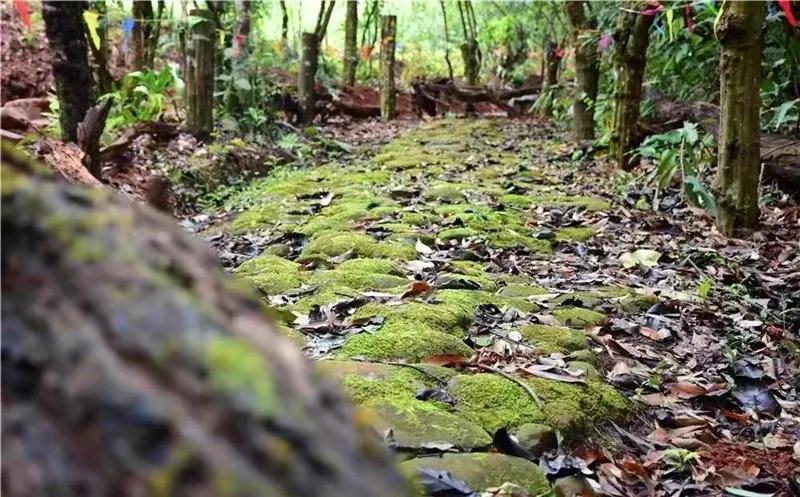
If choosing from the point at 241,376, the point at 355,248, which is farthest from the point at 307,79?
the point at 241,376

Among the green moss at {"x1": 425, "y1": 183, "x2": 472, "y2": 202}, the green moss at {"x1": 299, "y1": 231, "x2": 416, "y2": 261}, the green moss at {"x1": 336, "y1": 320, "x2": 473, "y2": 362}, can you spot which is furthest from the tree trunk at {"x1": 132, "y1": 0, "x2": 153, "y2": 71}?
the green moss at {"x1": 336, "y1": 320, "x2": 473, "y2": 362}

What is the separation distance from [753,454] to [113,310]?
6.24ft

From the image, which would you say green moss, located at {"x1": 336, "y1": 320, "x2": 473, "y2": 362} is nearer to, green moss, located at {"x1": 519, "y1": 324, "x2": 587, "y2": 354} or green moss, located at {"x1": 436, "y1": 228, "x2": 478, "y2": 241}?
green moss, located at {"x1": 519, "y1": 324, "x2": 587, "y2": 354}

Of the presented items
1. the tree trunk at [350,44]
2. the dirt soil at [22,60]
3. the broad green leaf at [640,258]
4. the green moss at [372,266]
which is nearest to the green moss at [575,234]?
the broad green leaf at [640,258]

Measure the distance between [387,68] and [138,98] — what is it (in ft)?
18.1

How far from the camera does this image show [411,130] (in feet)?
33.3

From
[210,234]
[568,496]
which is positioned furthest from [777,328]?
[210,234]

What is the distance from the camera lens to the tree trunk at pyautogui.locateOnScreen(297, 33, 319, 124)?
30.2ft

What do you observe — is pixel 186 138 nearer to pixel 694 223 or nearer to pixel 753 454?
pixel 694 223

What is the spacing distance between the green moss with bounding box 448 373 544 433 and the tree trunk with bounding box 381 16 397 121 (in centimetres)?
982

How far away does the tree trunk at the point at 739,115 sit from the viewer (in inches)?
151

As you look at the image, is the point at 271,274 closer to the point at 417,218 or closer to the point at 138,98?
the point at 417,218

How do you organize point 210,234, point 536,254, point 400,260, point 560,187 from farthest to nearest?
1. point 560,187
2. point 210,234
3. point 536,254
4. point 400,260

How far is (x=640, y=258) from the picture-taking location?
3.58 meters
